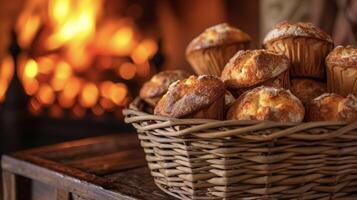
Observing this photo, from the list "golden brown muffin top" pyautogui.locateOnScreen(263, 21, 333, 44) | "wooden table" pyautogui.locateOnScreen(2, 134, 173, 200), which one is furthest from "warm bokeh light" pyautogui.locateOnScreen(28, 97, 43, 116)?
"golden brown muffin top" pyautogui.locateOnScreen(263, 21, 333, 44)

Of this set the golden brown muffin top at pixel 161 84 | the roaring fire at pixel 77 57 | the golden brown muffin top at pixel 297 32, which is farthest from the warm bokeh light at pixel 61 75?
the golden brown muffin top at pixel 297 32

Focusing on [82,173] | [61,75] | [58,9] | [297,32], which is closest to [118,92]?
[61,75]

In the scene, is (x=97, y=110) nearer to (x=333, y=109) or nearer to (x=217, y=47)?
(x=217, y=47)

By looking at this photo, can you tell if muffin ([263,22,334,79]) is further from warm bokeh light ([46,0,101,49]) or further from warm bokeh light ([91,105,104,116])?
warm bokeh light ([46,0,101,49])

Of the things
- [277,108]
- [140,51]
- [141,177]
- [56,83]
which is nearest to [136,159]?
[141,177]

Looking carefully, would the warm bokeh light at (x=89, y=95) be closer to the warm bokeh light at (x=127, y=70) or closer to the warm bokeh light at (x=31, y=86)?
the warm bokeh light at (x=127, y=70)

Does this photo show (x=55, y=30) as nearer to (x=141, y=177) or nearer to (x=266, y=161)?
(x=141, y=177)
